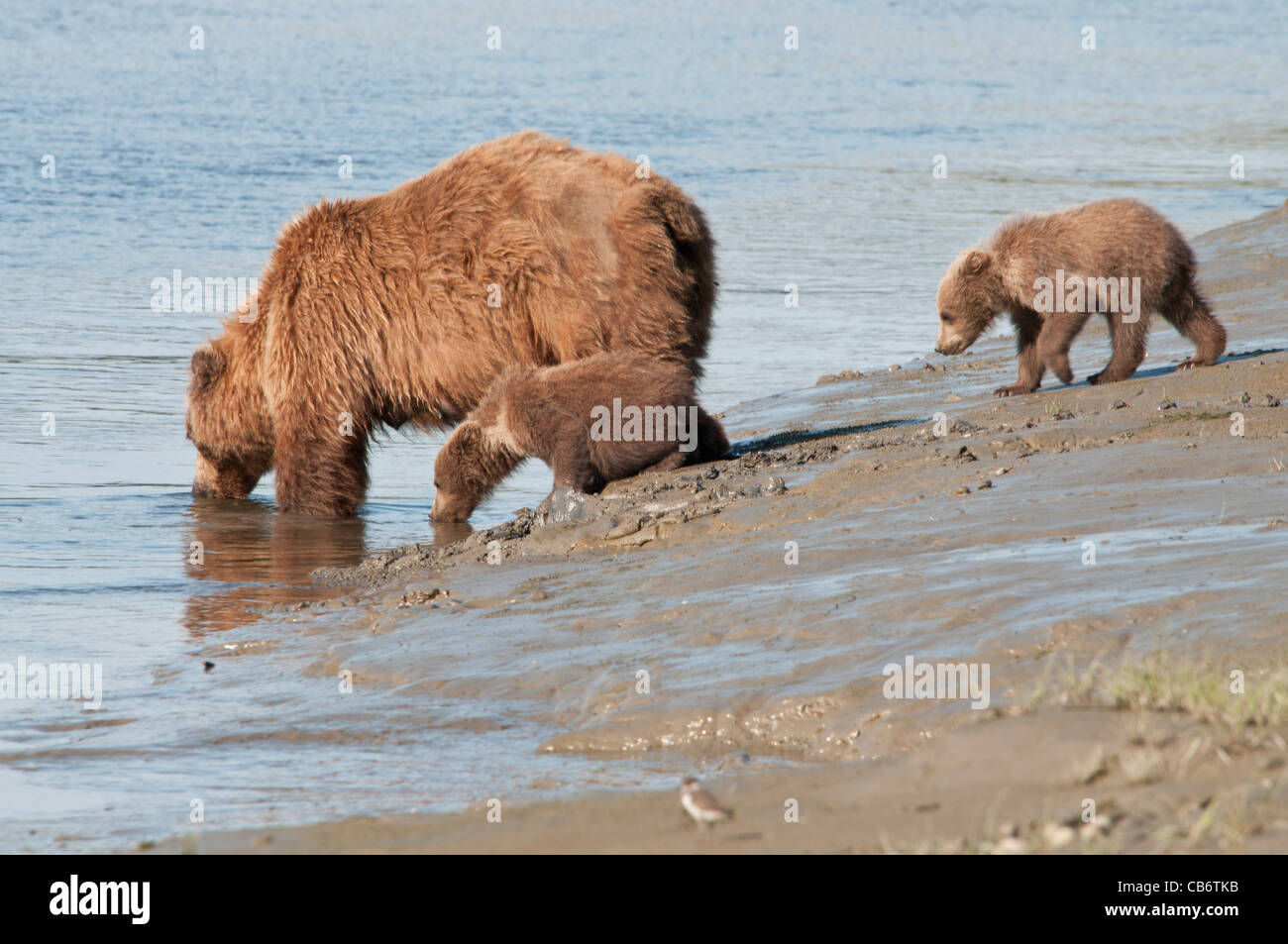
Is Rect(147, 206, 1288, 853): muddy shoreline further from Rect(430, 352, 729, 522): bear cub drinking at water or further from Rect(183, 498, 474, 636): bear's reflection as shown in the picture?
Rect(183, 498, 474, 636): bear's reflection

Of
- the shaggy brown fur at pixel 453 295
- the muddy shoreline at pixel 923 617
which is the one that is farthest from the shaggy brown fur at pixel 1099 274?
the shaggy brown fur at pixel 453 295

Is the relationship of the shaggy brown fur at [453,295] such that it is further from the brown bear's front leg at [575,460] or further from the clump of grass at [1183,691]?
the clump of grass at [1183,691]

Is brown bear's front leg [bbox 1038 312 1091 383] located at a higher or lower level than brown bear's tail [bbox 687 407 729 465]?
higher

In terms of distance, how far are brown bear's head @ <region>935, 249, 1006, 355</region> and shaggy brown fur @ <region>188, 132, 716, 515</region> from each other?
1.89 metres

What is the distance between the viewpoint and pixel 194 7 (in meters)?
36.5

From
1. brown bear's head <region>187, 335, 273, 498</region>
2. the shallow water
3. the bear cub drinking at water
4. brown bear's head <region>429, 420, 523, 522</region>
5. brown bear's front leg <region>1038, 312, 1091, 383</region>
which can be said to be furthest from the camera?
brown bear's head <region>187, 335, 273, 498</region>

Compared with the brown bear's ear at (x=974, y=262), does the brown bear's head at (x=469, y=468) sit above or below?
below

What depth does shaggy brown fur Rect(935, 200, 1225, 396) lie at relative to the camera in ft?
29.8

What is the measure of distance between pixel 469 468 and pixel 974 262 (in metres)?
3.37

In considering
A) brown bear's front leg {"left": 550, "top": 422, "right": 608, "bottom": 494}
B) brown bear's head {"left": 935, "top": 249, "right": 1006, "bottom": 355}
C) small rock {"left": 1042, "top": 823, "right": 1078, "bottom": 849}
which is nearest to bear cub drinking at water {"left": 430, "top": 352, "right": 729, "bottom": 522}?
brown bear's front leg {"left": 550, "top": 422, "right": 608, "bottom": 494}

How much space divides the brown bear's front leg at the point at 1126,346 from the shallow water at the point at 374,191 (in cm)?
345

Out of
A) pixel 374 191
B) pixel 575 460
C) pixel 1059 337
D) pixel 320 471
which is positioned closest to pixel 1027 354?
pixel 1059 337

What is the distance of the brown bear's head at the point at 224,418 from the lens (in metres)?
9.40

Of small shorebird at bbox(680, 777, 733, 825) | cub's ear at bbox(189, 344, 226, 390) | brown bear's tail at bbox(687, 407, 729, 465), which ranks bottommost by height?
small shorebird at bbox(680, 777, 733, 825)
